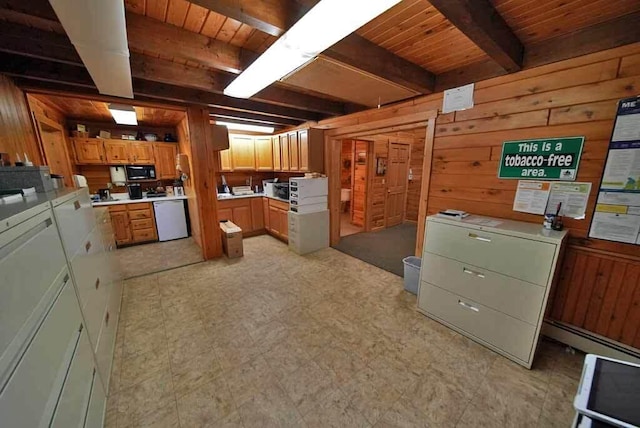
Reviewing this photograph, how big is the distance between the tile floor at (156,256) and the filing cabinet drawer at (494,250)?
3.40m

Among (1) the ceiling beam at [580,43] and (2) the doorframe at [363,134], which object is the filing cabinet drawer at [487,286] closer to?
(2) the doorframe at [363,134]

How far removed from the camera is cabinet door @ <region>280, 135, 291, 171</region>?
14.3 ft

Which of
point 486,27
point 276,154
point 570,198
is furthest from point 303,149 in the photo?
point 570,198

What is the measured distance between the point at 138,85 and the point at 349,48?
244cm

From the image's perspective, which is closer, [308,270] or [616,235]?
[616,235]

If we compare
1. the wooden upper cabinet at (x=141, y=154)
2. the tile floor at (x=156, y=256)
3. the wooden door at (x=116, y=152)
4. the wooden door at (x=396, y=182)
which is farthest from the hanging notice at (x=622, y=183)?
the wooden door at (x=116, y=152)

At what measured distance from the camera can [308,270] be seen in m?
3.27

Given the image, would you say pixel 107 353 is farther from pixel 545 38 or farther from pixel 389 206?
pixel 389 206

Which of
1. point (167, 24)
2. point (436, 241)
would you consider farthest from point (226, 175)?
point (436, 241)

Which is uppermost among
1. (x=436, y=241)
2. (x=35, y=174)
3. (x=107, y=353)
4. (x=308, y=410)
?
(x=35, y=174)

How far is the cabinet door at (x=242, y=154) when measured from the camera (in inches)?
189

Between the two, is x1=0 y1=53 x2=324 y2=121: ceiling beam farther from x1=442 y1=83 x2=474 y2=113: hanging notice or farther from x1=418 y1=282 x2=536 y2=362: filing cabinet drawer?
x1=418 y1=282 x2=536 y2=362: filing cabinet drawer

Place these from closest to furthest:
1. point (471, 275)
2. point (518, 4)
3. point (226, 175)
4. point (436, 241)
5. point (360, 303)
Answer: point (518, 4) < point (471, 275) < point (436, 241) < point (360, 303) < point (226, 175)

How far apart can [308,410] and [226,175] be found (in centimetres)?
477
